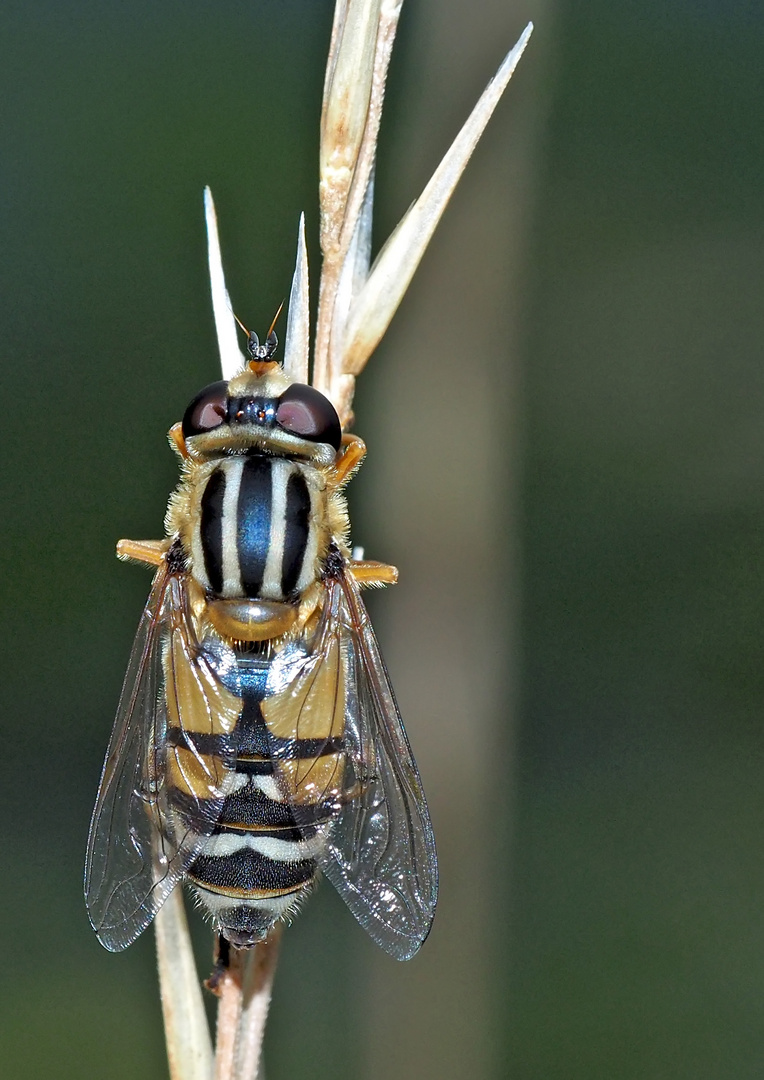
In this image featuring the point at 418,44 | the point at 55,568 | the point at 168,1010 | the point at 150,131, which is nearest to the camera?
the point at 168,1010

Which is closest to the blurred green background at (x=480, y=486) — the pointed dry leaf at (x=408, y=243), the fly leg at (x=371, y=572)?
the fly leg at (x=371, y=572)

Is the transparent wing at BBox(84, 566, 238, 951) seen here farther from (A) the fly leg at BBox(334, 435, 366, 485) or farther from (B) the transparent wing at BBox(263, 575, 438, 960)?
(A) the fly leg at BBox(334, 435, 366, 485)

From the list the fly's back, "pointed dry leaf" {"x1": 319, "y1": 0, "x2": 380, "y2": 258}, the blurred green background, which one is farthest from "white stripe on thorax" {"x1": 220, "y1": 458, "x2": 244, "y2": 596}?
the blurred green background

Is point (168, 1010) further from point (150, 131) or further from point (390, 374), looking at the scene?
point (150, 131)

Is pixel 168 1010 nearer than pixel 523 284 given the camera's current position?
Yes

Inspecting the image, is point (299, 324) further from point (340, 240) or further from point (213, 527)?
point (213, 527)

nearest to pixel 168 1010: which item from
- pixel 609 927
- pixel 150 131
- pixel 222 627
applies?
pixel 222 627
